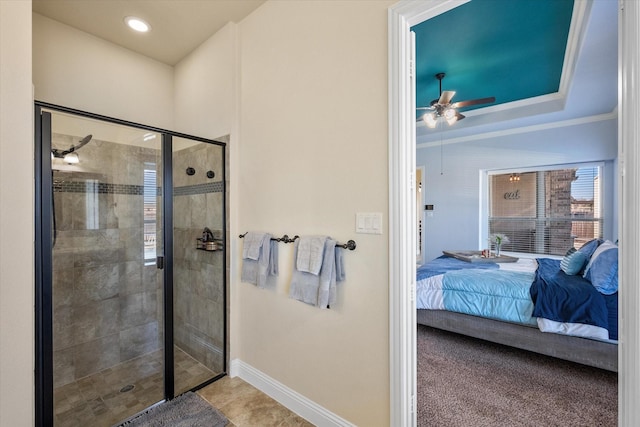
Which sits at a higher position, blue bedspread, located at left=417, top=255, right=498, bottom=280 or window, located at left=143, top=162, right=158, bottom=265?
window, located at left=143, top=162, right=158, bottom=265

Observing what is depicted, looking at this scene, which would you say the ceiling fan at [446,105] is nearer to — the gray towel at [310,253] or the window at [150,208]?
the gray towel at [310,253]

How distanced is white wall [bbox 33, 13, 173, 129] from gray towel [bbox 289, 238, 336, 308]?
7.63 ft

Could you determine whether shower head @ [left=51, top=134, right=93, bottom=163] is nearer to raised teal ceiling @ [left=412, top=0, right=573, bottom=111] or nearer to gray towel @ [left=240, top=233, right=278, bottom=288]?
gray towel @ [left=240, top=233, right=278, bottom=288]

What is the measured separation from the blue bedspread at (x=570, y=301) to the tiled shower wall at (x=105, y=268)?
307 centimetres

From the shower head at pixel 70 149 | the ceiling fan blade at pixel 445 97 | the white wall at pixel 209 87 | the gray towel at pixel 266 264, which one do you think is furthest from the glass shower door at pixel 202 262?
the ceiling fan blade at pixel 445 97

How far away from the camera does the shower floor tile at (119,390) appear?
1769 millimetres

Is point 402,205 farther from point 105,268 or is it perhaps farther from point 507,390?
point 105,268

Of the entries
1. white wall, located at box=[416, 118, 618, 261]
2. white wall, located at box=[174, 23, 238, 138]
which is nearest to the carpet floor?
white wall, located at box=[174, 23, 238, 138]

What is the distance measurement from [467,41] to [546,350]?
2806mm

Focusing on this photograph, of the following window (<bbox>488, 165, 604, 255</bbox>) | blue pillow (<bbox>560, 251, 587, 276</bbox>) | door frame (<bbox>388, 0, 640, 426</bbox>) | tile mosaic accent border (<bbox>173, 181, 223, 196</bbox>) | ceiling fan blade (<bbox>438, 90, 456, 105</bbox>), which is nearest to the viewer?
door frame (<bbox>388, 0, 640, 426</bbox>)

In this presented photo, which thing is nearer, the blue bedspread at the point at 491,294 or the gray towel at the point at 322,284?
the gray towel at the point at 322,284

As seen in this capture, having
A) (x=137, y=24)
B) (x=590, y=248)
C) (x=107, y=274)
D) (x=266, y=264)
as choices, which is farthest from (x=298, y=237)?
(x=590, y=248)

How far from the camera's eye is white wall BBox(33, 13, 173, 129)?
7.40ft

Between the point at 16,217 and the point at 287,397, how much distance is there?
1.83 meters
